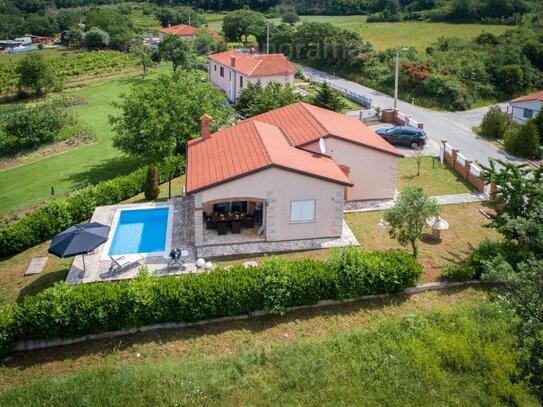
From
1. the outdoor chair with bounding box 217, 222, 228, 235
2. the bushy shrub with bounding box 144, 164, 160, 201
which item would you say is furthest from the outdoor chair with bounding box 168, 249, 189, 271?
the bushy shrub with bounding box 144, 164, 160, 201

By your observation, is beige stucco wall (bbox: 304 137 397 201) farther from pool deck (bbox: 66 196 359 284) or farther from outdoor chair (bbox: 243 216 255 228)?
outdoor chair (bbox: 243 216 255 228)

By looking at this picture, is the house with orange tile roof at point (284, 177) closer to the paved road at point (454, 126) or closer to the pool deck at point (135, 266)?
the pool deck at point (135, 266)

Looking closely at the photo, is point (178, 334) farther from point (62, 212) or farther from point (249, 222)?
point (62, 212)

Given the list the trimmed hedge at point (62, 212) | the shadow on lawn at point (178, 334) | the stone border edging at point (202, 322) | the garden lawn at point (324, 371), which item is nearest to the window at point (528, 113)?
the stone border edging at point (202, 322)

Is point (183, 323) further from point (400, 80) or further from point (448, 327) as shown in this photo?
point (400, 80)

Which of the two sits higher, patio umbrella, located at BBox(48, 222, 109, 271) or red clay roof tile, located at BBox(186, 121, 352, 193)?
red clay roof tile, located at BBox(186, 121, 352, 193)

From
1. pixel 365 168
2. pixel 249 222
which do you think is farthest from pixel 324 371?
pixel 365 168
